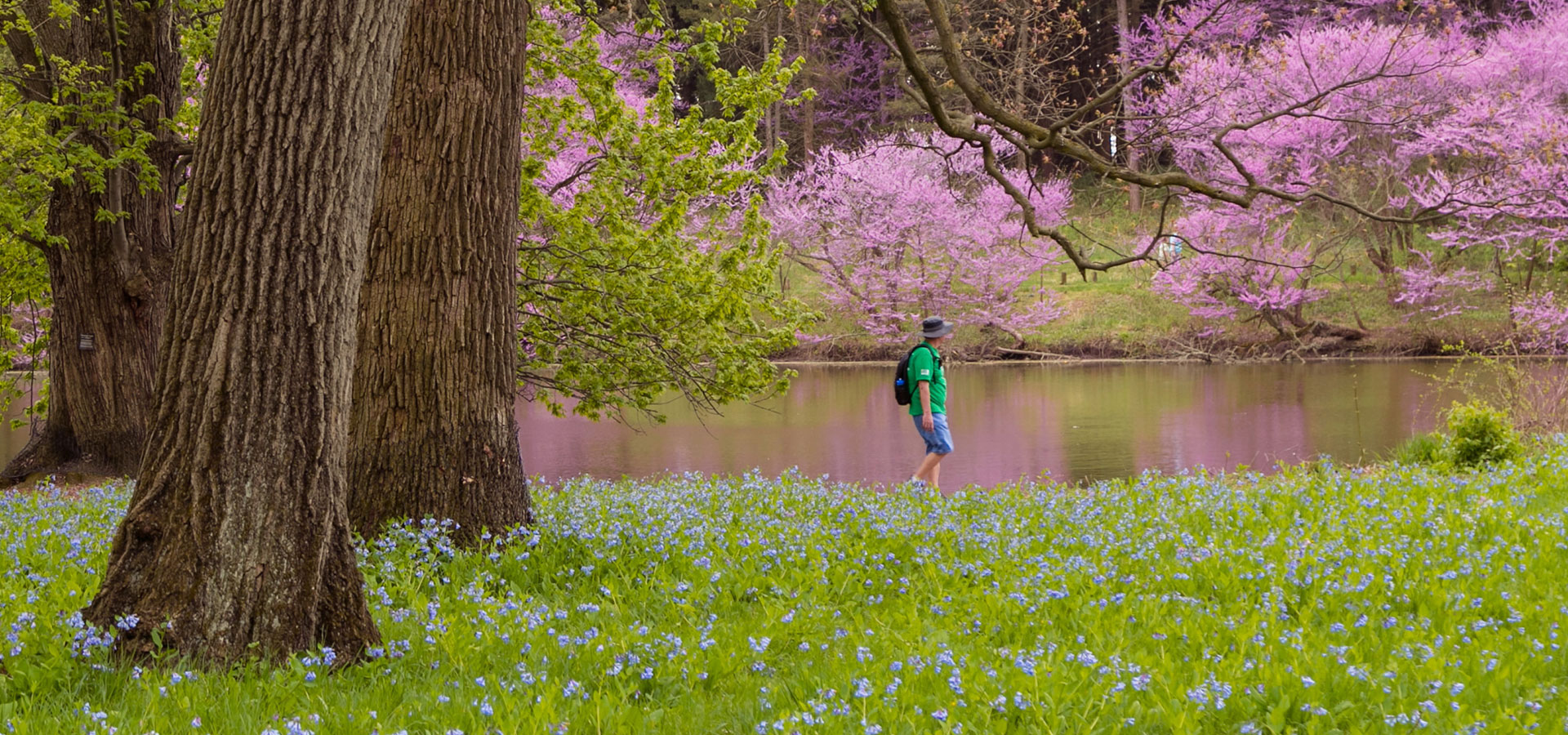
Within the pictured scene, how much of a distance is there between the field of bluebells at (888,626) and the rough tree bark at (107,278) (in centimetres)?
449

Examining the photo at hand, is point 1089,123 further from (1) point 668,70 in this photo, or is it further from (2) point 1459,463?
(2) point 1459,463

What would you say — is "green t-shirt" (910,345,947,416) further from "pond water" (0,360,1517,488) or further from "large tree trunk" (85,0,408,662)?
"large tree trunk" (85,0,408,662)

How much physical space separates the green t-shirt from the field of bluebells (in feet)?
9.50

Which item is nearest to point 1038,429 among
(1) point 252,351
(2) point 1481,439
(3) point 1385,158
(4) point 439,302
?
(2) point 1481,439

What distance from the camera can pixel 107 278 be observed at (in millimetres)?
11281

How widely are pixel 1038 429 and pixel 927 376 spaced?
9360 millimetres

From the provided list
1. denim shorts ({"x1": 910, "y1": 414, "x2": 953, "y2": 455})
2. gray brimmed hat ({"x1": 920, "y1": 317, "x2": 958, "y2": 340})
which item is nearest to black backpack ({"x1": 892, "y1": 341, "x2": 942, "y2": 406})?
gray brimmed hat ({"x1": 920, "y1": 317, "x2": 958, "y2": 340})

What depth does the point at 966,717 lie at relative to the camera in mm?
3334

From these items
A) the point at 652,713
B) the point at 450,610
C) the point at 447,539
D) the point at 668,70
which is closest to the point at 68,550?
the point at 447,539

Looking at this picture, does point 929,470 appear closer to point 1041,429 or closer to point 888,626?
point 888,626

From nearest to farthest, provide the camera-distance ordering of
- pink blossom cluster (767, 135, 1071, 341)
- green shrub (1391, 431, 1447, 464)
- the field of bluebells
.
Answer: the field of bluebells, green shrub (1391, 431, 1447, 464), pink blossom cluster (767, 135, 1071, 341)

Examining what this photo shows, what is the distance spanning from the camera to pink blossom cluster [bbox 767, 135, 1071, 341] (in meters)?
34.1

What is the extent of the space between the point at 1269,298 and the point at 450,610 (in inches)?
1203

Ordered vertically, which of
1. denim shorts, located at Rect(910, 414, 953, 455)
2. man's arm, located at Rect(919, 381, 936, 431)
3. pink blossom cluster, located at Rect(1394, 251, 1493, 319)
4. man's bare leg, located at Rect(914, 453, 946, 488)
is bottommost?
man's bare leg, located at Rect(914, 453, 946, 488)
